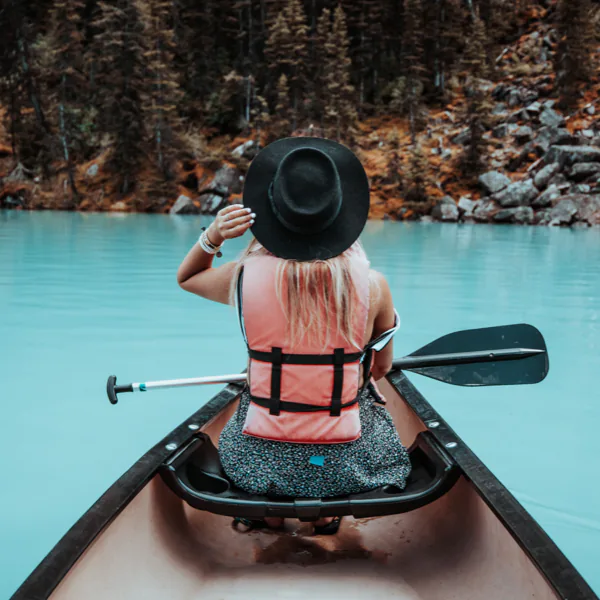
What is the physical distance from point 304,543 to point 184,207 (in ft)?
79.2

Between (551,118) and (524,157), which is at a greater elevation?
(551,118)

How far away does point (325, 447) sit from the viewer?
191 cm

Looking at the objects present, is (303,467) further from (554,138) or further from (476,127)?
(554,138)

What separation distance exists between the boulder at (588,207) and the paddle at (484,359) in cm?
2048

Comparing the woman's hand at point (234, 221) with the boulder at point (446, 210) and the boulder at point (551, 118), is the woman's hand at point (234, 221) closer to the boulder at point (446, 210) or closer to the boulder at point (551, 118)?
the boulder at point (446, 210)

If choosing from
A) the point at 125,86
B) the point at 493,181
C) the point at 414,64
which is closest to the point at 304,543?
the point at 493,181

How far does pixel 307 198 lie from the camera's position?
174 cm

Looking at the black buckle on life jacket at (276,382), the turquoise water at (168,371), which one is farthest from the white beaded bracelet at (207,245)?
the turquoise water at (168,371)

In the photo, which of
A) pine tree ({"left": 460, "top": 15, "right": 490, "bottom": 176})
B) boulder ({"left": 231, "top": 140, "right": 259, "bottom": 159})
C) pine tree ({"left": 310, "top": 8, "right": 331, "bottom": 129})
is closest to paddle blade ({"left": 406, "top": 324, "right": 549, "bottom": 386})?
pine tree ({"left": 460, "top": 15, "right": 490, "bottom": 176})

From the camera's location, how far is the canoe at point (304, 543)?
5.14 feet

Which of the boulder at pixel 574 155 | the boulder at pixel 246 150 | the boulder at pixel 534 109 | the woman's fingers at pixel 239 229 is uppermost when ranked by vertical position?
the boulder at pixel 534 109

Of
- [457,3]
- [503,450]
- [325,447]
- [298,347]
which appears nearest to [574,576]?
[325,447]

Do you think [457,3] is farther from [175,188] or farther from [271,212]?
[271,212]

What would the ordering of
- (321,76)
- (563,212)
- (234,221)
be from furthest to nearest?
(321,76), (563,212), (234,221)
